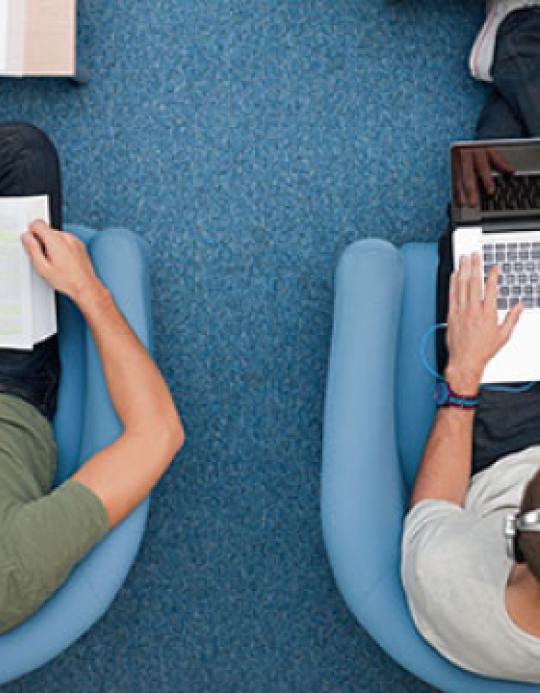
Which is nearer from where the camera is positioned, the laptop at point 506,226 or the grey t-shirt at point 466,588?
the grey t-shirt at point 466,588

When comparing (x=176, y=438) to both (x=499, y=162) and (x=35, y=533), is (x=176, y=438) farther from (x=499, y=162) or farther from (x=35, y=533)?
(x=499, y=162)

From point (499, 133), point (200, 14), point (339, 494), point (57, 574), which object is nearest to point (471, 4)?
point (499, 133)

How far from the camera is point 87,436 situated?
4.66 feet

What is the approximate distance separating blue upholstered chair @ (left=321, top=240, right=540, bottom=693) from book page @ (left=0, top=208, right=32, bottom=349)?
0.52 m

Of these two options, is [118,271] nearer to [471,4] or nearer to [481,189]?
[481,189]

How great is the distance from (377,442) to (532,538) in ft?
1.40

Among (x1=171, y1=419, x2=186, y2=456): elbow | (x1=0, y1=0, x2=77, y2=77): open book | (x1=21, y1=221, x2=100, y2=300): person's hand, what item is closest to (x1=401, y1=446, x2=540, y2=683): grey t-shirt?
(x1=171, y1=419, x2=186, y2=456): elbow

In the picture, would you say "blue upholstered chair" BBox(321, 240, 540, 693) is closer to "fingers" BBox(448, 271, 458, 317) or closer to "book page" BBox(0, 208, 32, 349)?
"fingers" BBox(448, 271, 458, 317)

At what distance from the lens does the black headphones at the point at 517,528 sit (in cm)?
92

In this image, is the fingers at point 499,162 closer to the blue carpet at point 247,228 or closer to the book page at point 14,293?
the blue carpet at point 247,228

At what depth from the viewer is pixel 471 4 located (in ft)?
6.01

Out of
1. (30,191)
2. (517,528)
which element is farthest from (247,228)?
(517,528)

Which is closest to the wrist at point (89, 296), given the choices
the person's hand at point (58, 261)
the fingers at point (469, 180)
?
the person's hand at point (58, 261)

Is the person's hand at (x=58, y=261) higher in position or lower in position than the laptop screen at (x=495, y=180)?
lower
